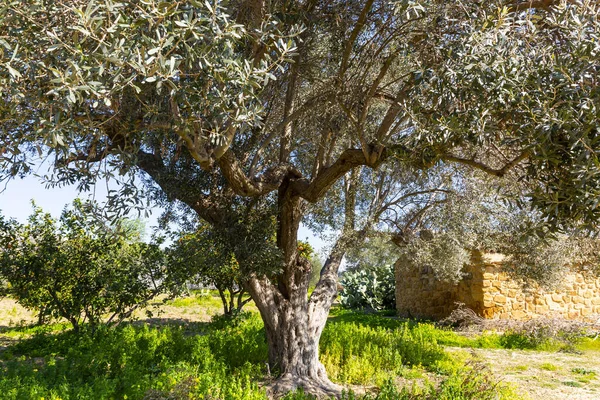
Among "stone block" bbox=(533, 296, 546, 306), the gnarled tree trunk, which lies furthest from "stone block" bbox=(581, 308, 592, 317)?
the gnarled tree trunk

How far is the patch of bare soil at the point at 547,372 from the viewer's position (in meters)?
7.65

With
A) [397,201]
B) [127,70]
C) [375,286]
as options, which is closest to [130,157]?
[127,70]

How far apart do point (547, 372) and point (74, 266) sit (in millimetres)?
9433

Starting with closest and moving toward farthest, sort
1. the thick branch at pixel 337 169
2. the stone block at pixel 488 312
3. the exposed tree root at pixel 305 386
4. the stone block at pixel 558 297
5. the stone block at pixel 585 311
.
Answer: the thick branch at pixel 337 169 → the exposed tree root at pixel 305 386 → the stone block at pixel 488 312 → the stone block at pixel 558 297 → the stone block at pixel 585 311

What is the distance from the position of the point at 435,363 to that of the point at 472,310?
19.0 feet

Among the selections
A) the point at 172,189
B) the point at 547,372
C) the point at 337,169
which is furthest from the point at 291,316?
the point at 547,372

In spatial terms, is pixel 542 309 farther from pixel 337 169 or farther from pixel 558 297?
pixel 337 169

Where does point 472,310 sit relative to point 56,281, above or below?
below

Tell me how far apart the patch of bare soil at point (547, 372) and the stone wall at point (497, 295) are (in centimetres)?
296

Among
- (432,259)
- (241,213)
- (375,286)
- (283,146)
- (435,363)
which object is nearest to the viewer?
(241,213)

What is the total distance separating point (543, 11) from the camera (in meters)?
5.81

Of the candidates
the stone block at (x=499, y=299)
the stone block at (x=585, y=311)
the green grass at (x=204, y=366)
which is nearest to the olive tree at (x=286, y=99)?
the green grass at (x=204, y=366)

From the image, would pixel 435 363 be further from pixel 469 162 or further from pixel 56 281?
pixel 56 281

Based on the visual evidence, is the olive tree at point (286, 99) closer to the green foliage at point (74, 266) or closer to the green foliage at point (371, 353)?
the green foliage at point (371, 353)
